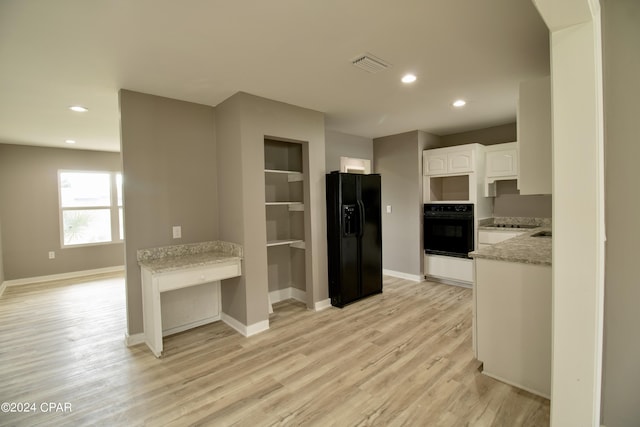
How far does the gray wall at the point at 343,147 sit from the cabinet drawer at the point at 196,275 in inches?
94.0

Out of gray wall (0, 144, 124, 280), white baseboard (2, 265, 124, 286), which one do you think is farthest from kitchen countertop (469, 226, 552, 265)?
gray wall (0, 144, 124, 280)

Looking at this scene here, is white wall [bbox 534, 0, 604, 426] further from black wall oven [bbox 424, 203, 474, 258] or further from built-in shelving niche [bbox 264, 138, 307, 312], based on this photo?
black wall oven [bbox 424, 203, 474, 258]

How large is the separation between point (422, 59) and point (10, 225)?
7025mm

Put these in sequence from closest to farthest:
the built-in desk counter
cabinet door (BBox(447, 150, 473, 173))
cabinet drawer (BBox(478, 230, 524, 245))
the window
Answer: the built-in desk counter, cabinet drawer (BBox(478, 230, 524, 245)), cabinet door (BBox(447, 150, 473, 173)), the window

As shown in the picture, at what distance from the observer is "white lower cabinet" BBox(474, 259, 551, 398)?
6.61 feet

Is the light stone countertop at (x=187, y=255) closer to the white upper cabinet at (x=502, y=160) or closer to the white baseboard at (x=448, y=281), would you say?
the white baseboard at (x=448, y=281)

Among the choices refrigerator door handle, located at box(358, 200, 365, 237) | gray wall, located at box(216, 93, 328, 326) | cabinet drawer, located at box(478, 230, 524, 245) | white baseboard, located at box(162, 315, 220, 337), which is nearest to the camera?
gray wall, located at box(216, 93, 328, 326)

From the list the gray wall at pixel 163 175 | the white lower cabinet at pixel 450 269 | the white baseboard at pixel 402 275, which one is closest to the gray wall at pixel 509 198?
the white lower cabinet at pixel 450 269

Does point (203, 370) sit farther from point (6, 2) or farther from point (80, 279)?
point (80, 279)

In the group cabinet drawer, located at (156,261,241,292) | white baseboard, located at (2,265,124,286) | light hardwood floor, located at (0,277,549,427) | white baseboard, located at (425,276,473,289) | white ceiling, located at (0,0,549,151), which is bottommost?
light hardwood floor, located at (0,277,549,427)

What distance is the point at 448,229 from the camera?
4688mm

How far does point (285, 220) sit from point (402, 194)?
2.22m

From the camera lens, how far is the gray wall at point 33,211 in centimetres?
517

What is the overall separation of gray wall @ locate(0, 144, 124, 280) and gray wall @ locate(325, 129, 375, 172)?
16.3 feet
